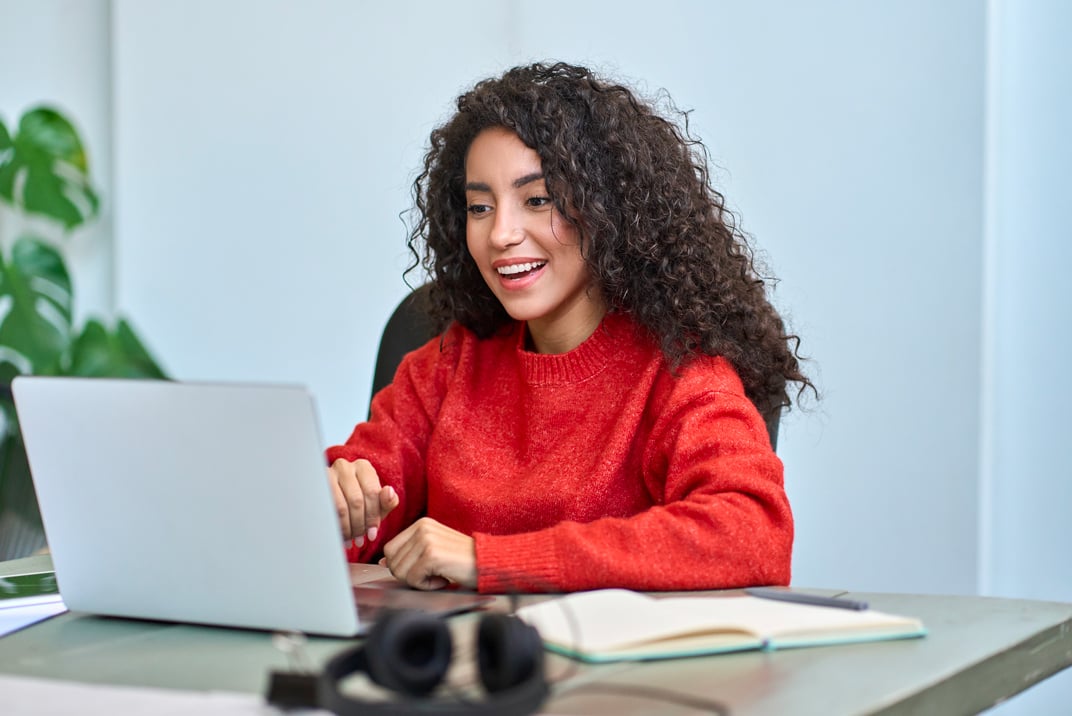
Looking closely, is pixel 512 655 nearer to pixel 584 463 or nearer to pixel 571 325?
pixel 584 463

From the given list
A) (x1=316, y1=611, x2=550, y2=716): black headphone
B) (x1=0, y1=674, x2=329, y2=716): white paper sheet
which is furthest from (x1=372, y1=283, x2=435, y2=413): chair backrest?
(x1=316, y1=611, x2=550, y2=716): black headphone

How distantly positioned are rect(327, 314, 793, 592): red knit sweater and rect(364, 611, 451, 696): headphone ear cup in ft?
1.49

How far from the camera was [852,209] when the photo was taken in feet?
7.04

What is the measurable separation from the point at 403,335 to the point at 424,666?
A: 3.96 ft

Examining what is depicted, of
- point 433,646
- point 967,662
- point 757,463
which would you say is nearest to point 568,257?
point 757,463

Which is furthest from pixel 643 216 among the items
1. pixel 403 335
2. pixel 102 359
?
pixel 102 359

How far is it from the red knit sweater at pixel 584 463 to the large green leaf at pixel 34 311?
1627 millimetres

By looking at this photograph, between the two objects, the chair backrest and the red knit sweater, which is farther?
the chair backrest

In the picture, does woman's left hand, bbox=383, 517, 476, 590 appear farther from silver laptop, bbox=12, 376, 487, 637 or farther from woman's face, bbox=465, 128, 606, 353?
woman's face, bbox=465, 128, 606, 353

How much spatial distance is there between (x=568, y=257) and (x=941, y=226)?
2.75ft

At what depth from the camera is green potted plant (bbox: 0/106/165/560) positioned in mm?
2939

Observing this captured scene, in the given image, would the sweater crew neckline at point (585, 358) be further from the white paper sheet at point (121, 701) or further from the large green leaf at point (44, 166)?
the large green leaf at point (44, 166)

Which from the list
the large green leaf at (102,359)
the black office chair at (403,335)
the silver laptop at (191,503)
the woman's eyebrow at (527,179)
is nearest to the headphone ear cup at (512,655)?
the silver laptop at (191,503)

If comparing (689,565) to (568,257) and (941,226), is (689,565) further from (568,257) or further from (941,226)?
(941,226)
